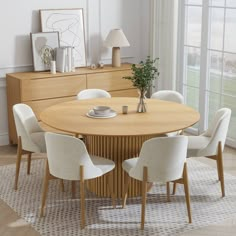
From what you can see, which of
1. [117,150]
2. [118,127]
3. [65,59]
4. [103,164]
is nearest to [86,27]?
[65,59]

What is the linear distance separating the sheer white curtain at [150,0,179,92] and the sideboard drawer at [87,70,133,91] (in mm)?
531

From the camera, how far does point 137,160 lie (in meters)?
4.51

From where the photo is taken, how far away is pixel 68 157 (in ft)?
14.4

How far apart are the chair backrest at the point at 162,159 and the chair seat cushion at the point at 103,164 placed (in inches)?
8.7

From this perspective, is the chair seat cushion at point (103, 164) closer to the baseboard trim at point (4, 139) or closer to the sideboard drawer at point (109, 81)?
the sideboard drawer at point (109, 81)

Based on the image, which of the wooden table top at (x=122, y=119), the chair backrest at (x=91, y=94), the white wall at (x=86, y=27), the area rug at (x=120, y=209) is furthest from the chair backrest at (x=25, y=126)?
the white wall at (x=86, y=27)

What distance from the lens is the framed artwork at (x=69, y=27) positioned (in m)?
6.75

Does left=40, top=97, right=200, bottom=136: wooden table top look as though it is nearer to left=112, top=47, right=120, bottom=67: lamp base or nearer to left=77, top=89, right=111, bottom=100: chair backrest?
left=77, top=89, right=111, bottom=100: chair backrest

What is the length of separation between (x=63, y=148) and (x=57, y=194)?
0.97 meters

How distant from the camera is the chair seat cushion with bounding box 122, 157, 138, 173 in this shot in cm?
460

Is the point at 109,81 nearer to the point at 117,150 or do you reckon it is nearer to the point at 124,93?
the point at 124,93

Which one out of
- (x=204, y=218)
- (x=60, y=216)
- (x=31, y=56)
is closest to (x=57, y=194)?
(x=60, y=216)

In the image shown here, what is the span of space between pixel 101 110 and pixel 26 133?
2.49 feet

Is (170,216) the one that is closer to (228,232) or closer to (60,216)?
(228,232)
